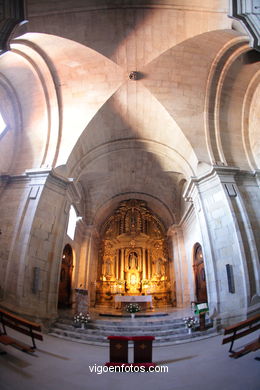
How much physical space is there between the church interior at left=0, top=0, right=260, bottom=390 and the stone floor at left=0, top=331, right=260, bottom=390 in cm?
18

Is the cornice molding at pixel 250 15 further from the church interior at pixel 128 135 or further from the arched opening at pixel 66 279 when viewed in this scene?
the arched opening at pixel 66 279

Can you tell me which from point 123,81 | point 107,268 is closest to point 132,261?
point 107,268

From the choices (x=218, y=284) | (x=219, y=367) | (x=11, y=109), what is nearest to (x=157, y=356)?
(x=219, y=367)

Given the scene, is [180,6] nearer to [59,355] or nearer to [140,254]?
[59,355]

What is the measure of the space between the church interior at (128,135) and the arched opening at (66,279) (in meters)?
0.10

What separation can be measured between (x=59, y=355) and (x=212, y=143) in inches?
368

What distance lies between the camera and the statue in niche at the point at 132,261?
16.6 meters

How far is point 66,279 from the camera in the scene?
11594 mm

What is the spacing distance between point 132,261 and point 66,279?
6.30 meters

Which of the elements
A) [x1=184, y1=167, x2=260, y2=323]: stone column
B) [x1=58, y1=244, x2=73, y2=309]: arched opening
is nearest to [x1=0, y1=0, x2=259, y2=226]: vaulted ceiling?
[x1=184, y1=167, x2=260, y2=323]: stone column

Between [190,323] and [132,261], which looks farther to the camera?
[132,261]

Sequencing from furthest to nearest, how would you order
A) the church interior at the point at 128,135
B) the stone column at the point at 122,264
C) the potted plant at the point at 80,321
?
the stone column at the point at 122,264 → the potted plant at the point at 80,321 → the church interior at the point at 128,135

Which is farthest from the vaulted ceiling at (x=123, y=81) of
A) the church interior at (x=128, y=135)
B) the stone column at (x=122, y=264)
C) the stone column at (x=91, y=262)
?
the stone column at (x=122, y=264)

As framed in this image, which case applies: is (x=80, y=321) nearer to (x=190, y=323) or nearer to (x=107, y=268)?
(x=190, y=323)
